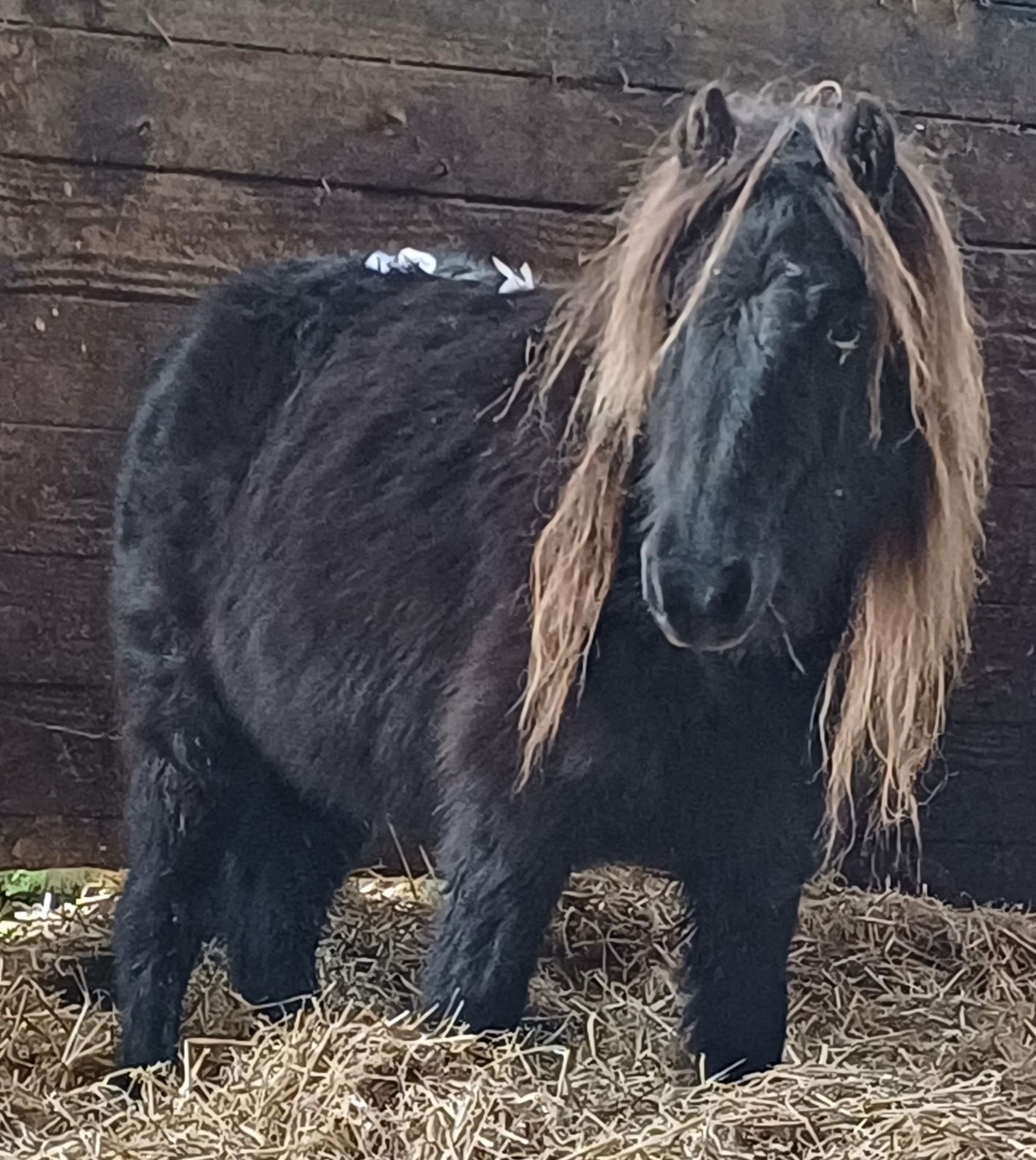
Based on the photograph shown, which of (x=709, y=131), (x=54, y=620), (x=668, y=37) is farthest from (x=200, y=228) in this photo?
(x=709, y=131)

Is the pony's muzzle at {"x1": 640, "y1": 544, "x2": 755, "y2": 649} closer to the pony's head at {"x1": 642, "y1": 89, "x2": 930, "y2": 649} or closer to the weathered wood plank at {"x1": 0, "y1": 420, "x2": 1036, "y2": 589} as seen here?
the pony's head at {"x1": 642, "y1": 89, "x2": 930, "y2": 649}

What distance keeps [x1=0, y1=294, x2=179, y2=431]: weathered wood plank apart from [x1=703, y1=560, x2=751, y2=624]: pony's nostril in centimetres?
116

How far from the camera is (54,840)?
7.83 feet

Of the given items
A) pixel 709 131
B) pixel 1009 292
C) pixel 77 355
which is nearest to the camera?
pixel 709 131

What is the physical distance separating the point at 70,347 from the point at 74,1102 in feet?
3.48

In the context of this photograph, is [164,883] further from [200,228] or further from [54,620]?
[200,228]

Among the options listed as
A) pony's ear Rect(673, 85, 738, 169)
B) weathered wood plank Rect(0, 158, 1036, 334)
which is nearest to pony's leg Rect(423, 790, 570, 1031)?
pony's ear Rect(673, 85, 738, 169)

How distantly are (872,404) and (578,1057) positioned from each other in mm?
768

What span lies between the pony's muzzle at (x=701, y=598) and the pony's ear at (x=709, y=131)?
399mm

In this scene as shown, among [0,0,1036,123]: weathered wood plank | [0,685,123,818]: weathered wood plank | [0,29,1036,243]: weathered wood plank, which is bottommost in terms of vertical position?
[0,685,123,818]: weathered wood plank

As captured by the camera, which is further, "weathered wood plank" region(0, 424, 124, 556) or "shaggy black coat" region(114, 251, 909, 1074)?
"weathered wood plank" region(0, 424, 124, 556)

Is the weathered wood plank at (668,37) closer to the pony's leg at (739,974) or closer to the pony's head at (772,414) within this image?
the pony's head at (772,414)

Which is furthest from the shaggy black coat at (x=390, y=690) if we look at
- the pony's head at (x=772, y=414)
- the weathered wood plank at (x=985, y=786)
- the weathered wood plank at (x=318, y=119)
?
the weathered wood plank at (x=985, y=786)

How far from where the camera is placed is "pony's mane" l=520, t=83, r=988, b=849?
1491 millimetres
